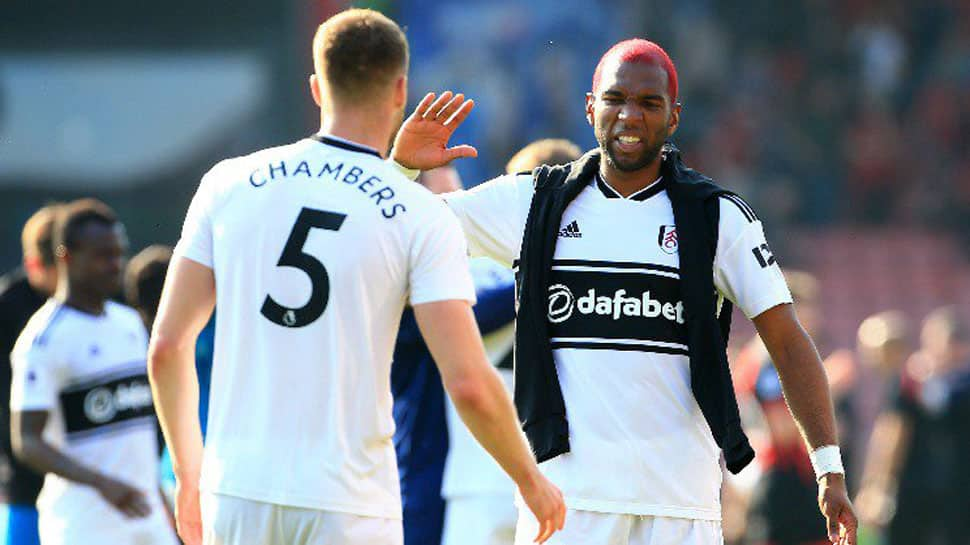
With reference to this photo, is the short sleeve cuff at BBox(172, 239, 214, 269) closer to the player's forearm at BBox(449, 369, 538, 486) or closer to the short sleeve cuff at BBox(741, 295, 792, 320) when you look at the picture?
the player's forearm at BBox(449, 369, 538, 486)

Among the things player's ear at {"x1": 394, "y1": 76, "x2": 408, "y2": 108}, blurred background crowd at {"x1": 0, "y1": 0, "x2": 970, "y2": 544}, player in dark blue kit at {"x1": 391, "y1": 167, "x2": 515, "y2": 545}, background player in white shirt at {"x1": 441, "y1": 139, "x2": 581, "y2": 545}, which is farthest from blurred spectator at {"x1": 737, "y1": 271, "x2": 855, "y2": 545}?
blurred background crowd at {"x1": 0, "y1": 0, "x2": 970, "y2": 544}

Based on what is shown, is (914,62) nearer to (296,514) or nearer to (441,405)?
(441,405)

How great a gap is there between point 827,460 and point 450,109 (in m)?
1.56

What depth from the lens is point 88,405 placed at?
26.0 feet

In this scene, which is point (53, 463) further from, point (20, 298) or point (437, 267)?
point (437, 267)

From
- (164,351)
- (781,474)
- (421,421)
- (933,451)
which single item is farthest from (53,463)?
(933,451)

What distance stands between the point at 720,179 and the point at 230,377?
18308mm

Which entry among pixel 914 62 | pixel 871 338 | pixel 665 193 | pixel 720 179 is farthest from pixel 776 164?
pixel 665 193

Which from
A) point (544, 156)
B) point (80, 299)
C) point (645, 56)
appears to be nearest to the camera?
point (645, 56)

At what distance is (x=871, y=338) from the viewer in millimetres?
15047

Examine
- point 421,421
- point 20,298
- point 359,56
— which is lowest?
point 421,421

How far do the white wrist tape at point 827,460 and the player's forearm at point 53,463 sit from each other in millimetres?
3317

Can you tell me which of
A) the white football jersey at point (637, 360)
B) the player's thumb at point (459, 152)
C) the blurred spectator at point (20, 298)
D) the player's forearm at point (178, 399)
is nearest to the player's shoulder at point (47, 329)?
the blurred spectator at point (20, 298)

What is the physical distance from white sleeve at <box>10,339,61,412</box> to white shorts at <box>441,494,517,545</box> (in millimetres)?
2061
